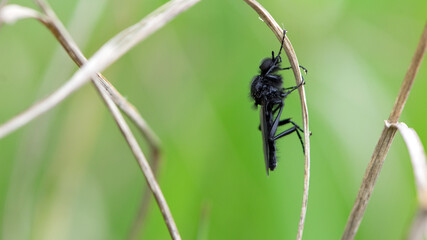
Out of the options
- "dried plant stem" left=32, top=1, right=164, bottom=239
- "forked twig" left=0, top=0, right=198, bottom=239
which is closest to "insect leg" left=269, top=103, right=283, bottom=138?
"dried plant stem" left=32, top=1, right=164, bottom=239

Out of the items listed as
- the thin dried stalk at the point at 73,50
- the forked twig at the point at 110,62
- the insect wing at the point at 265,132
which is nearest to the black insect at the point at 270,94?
the insect wing at the point at 265,132

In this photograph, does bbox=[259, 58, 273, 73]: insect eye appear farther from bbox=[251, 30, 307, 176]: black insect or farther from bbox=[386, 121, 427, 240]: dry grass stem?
bbox=[386, 121, 427, 240]: dry grass stem

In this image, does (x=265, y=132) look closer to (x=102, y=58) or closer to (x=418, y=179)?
(x=102, y=58)

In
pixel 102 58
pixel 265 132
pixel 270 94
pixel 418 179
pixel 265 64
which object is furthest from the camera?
pixel 270 94

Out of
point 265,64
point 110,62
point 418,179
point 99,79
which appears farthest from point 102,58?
point 265,64

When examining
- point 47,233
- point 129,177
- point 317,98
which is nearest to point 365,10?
point 317,98

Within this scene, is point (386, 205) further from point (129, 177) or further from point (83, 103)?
point (83, 103)
